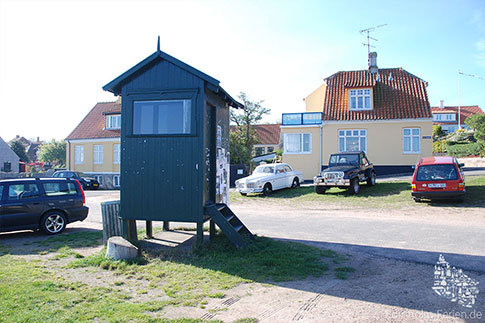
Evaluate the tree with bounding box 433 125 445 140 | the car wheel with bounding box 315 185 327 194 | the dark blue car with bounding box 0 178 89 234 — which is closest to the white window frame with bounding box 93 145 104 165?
the car wheel with bounding box 315 185 327 194

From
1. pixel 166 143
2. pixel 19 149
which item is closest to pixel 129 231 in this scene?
pixel 166 143

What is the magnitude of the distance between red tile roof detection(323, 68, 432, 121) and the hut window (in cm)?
1956

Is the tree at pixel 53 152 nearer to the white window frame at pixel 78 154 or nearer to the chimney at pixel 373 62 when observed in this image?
the white window frame at pixel 78 154

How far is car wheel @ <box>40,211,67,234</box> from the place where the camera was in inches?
408

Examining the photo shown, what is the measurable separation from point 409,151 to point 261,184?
469 inches

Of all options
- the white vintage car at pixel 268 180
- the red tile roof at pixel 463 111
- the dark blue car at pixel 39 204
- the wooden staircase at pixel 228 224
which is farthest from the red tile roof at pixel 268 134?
the wooden staircase at pixel 228 224

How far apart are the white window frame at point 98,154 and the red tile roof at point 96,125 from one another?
1097 mm

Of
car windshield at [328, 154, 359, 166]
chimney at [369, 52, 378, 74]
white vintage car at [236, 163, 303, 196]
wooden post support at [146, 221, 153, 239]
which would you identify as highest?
chimney at [369, 52, 378, 74]

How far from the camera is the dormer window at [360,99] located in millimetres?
26587

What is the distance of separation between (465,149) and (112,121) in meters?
34.4

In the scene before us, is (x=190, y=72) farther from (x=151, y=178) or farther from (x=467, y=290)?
(x=467, y=290)

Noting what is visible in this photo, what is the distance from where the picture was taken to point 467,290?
5.17m

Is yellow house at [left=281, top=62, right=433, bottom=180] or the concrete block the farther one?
yellow house at [left=281, top=62, right=433, bottom=180]
